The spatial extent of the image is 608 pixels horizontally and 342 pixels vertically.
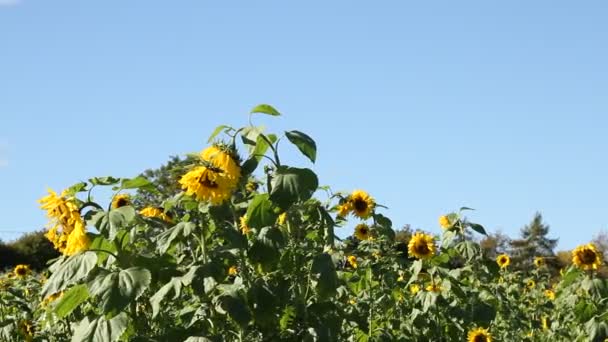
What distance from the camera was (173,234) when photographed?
438 centimetres

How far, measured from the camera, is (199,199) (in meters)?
4.48

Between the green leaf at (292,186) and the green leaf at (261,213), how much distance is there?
156 mm

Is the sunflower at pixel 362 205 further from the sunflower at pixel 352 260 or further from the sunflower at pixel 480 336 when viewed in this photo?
the sunflower at pixel 480 336

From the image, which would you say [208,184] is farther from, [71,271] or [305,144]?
[71,271]

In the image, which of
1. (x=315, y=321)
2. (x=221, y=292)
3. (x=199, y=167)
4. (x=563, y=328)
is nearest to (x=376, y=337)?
(x=315, y=321)

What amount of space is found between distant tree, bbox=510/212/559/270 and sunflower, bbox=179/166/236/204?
2025cm

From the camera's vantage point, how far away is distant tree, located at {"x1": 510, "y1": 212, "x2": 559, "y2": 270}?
27127 mm

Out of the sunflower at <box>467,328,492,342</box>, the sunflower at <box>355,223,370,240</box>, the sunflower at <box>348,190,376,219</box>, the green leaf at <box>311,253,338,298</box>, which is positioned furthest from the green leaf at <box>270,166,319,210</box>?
the sunflower at <box>467,328,492,342</box>

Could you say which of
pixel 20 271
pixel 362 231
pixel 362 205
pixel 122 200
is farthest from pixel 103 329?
pixel 20 271

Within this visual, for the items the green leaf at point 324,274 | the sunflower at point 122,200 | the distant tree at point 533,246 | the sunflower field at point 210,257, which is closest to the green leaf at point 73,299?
the sunflower field at point 210,257

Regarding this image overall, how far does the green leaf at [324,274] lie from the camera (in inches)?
187

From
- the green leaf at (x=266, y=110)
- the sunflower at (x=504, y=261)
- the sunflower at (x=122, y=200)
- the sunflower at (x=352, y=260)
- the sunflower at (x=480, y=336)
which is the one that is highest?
the sunflower at (x=504, y=261)

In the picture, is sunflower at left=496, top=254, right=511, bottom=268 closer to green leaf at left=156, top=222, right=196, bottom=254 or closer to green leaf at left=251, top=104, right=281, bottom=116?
green leaf at left=251, top=104, right=281, bottom=116

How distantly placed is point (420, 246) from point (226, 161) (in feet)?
11.7
